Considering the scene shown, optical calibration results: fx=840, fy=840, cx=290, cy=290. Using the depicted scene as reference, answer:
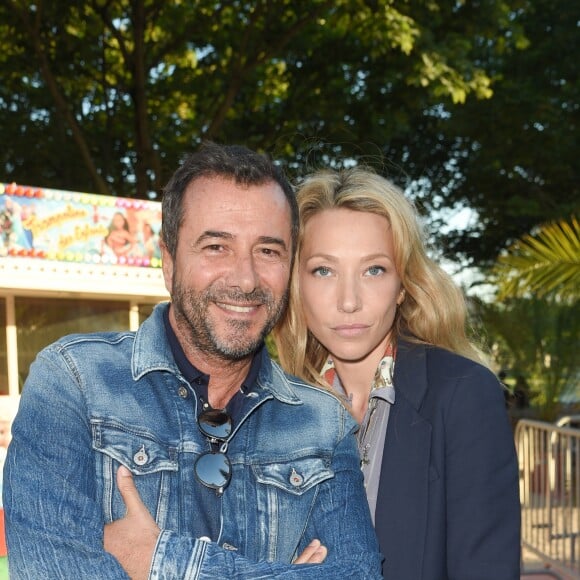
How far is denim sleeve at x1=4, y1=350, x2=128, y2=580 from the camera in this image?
2.03 meters

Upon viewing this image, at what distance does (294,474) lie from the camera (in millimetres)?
2479

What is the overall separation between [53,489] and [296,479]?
28.4 inches

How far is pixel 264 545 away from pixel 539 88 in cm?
1315

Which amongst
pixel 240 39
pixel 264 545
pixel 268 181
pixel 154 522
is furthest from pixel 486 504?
pixel 240 39

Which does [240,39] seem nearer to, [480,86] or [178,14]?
Answer: [178,14]

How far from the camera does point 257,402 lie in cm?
251

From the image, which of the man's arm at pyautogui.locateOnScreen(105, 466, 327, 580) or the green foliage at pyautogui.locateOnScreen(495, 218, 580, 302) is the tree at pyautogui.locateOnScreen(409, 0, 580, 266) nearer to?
the green foliage at pyautogui.locateOnScreen(495, 218, 580, 302)

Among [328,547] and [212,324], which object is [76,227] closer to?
[212,324]

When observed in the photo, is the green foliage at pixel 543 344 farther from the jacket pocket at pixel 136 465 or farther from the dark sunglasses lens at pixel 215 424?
the jacket pocket at pixel 136 465

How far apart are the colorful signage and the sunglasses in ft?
6.71

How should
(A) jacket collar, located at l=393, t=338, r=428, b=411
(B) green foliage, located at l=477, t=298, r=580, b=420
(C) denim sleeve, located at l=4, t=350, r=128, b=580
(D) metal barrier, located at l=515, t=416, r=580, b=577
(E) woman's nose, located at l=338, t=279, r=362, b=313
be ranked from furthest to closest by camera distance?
(B) green foliage, located at l=477, t=298, r=580, b=420 < (D) metal barrier, located at l=515, t=416, r=580, b=577 < (E) woman's nose, located at l=338, t=279, r=362, b=313 < (A) jacket collar, located at l=393, t=338, r=428, b=411 < (C) denim sleeve, located at l=4, t=350, r=128, b=580

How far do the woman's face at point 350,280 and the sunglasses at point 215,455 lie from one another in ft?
2.21

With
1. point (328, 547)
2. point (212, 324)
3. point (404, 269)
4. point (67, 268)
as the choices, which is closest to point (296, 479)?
point (328, 547)

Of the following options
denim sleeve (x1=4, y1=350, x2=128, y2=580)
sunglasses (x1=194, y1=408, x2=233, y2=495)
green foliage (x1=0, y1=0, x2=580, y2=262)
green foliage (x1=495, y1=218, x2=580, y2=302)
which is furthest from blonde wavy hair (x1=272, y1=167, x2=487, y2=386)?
green foliage (x1=0, y1=0, x2=580, y2=262)
